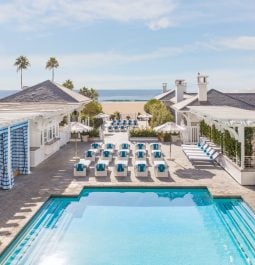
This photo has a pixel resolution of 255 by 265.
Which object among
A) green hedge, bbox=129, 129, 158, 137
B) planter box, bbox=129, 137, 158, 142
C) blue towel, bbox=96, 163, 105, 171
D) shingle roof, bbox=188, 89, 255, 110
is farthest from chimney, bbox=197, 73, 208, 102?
blue towel, bbox=96, 163, 105, 171

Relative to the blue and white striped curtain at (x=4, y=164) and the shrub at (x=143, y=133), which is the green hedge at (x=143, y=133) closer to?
the shrub at (x=143, y=133)

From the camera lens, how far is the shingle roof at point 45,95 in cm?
3241

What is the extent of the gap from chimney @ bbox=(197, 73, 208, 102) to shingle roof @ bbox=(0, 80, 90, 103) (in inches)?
375

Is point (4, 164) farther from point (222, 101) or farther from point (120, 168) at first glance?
point (222, 101)

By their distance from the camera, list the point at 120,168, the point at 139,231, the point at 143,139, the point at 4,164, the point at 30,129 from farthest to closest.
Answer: the point at 143,139 → the point at 30,129 → the point at 120,168 → the point at 4,164 → the point at 139,231

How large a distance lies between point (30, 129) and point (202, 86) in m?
14.1

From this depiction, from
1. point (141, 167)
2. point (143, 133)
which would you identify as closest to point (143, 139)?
point (143, 133)

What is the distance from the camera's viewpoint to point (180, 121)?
112ft

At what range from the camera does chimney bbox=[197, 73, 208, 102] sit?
99.7 feet

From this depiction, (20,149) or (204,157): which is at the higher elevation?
(20,149)

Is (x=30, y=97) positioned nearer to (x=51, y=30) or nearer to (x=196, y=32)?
(x=51, y=30)

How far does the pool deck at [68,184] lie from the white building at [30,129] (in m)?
0.78

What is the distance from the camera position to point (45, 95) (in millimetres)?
33375

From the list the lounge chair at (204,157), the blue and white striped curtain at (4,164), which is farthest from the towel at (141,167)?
the blue and white striped curtain at (4,164)
